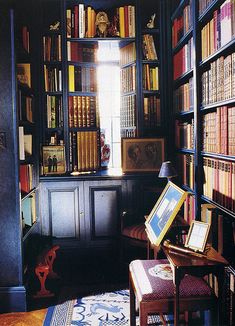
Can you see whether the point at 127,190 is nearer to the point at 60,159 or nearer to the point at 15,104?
the point at 60,159

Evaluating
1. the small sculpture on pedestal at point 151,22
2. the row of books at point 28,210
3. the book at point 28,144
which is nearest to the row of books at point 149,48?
Answer: the small sculpture on pedestal at point 151,22

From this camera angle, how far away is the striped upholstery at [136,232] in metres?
3.34

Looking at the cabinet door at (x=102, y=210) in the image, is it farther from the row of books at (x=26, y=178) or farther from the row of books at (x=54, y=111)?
the row of books at (x=54, y=111)

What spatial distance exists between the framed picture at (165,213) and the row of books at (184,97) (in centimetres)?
106

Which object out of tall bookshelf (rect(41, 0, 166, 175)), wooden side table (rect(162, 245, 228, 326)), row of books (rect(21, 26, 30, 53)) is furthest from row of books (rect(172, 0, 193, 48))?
wooden side table (rect(162, 245, 228, 326))

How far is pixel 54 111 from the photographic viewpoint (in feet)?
13.3

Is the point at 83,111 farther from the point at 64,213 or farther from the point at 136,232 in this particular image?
the point at 136,232

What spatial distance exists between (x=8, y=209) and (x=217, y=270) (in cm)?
168

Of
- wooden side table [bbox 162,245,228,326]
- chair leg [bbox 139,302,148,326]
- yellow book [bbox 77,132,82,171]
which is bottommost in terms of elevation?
chair leg [bbox 139,302,148,326]

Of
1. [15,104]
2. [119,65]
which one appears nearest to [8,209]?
[15,104]

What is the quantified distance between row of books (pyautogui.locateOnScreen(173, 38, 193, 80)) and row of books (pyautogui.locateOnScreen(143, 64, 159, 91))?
28 cm

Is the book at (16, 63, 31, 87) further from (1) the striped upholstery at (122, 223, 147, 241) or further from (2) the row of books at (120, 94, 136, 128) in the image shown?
(1) the striped upholstery at (122, 223, 147, 241)

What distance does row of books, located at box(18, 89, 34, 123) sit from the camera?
330 centimetres

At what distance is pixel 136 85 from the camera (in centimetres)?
403
